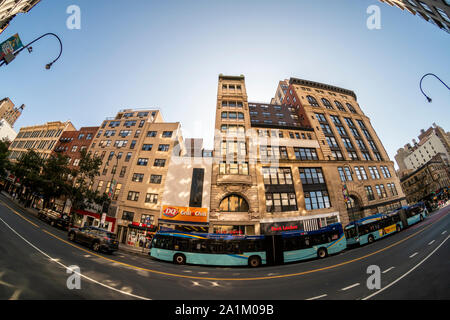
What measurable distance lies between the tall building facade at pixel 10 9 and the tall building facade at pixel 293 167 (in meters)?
22.9

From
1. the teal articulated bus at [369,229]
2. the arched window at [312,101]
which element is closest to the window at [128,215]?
the teal articulated bus at [369,229]

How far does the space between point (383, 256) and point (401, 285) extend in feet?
25.5

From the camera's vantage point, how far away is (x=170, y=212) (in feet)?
76.2

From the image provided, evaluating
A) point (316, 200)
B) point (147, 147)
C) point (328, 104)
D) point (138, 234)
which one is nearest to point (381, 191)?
point (316, 200)

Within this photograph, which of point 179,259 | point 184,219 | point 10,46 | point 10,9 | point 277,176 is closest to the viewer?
point 10,46

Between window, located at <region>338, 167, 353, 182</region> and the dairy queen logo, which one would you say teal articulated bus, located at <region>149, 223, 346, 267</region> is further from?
window, located at <region>338, 167, 353, 182</region>

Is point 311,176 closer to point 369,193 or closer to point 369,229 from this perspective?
point 369,229

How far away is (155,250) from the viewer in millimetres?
15305

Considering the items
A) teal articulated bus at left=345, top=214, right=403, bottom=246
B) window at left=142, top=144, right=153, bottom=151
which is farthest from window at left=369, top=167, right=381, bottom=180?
window at left=142, top=144, right=153, bottom=151

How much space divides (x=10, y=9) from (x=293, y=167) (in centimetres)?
3598

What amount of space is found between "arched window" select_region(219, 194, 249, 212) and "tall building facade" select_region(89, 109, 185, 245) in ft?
34.3

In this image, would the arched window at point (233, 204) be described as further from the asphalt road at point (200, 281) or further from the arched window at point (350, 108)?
the arched window at point (350, 108)
